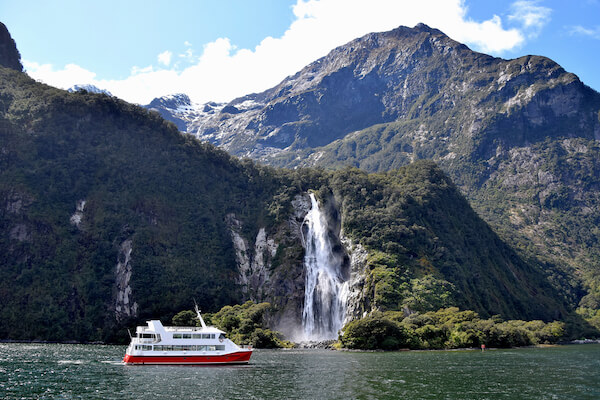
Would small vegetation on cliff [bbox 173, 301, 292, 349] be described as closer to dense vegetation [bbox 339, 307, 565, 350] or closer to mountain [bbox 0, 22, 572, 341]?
mountain [bbox 0, 22, 572, 341]

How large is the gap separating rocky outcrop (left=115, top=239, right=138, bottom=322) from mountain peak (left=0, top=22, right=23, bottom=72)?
104042 mm

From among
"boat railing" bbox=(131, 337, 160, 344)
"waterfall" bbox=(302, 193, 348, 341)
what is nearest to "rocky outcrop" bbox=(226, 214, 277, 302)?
"waterfall" bbox=(302, 193, 348, 341)

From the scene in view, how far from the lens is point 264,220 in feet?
488

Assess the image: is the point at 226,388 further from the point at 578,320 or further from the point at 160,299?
the point at 578,320

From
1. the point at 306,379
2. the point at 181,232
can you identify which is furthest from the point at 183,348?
the point at 181,232

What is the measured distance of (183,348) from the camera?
6406cm

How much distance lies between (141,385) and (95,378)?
230 inches

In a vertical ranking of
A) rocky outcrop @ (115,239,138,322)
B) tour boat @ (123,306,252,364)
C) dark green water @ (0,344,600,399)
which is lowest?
dark green water @ (0,344,600,399)

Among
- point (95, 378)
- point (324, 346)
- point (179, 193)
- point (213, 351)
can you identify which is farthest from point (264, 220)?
point (95, 378)

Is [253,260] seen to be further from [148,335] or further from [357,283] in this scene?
[148,335]

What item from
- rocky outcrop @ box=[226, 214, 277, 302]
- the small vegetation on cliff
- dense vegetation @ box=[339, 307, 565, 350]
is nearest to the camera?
dense vegetation @ box=[339, 307, 565, 350]

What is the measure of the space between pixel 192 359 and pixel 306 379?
745 inches

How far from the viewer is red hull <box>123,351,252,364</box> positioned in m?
62.9

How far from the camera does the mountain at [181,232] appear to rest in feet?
369
